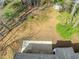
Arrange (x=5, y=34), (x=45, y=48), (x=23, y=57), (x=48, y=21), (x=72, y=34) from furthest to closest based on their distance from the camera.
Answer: (x=48, y=21) → (x=72, y=34) → (x=5, y=34) → (x=45, y=48) → (x=23, y=57)

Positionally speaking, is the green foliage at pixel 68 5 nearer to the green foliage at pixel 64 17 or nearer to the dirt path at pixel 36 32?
the green foliage at pixel 64 17

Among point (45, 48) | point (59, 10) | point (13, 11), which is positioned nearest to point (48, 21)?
point (59, 10)

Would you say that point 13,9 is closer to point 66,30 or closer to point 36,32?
point 36,32

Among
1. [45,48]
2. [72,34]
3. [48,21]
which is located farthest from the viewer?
[48,21]

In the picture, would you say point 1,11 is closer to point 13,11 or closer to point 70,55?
point 13,11

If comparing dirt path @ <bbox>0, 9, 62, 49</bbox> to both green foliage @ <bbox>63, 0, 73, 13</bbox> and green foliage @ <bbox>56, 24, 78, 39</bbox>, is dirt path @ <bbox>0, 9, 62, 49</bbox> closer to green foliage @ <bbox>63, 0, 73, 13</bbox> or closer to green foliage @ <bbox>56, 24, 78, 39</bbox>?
green foliage @ <bbox>56, 24, 78, 39</bbox>

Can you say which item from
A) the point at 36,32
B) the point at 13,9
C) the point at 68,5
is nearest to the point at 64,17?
the point at 68,5

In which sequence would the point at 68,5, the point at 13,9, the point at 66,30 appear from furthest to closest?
the point at 68,5, the point at 13,9, the point at 66,30
